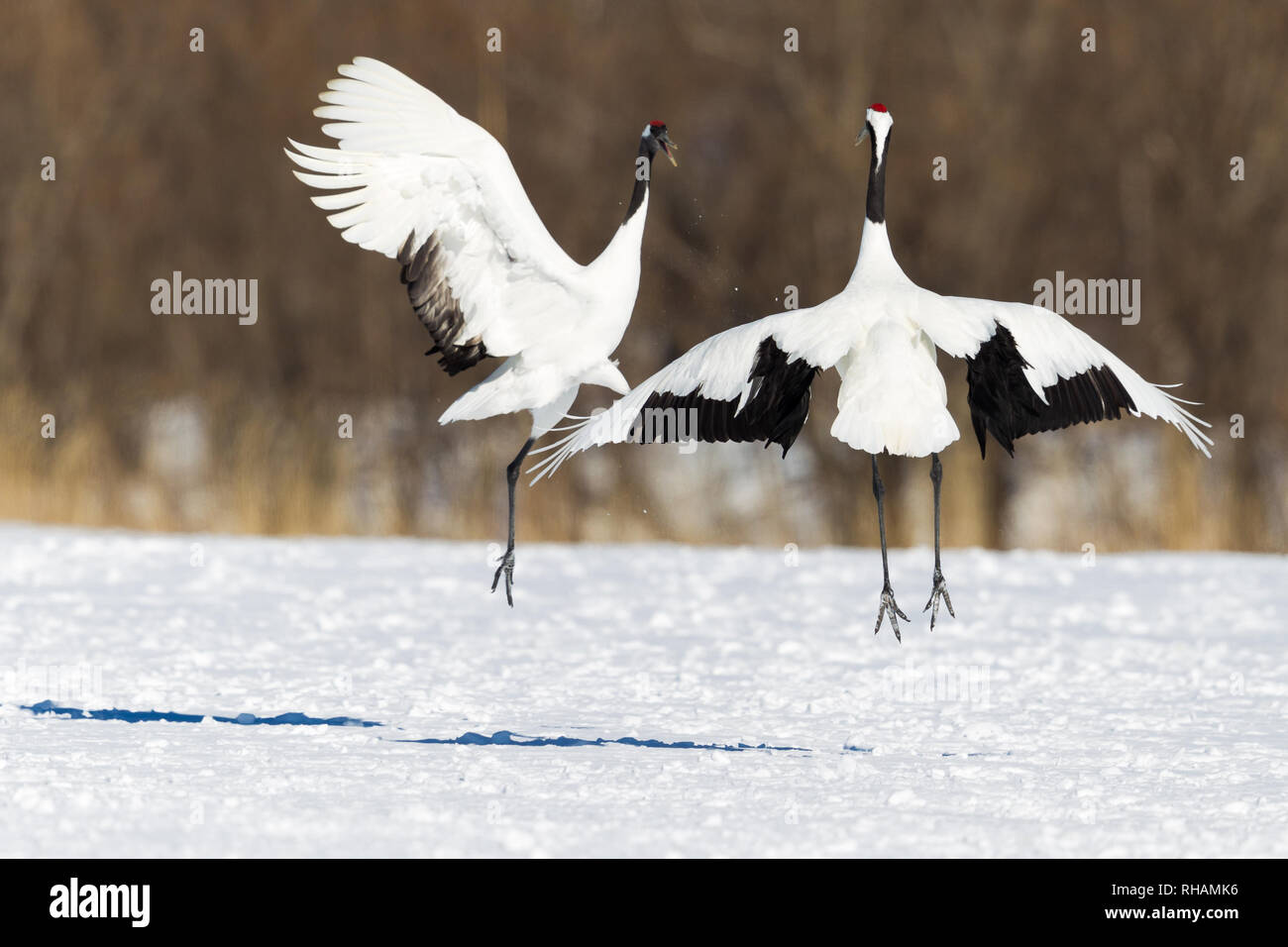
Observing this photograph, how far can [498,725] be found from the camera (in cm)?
754

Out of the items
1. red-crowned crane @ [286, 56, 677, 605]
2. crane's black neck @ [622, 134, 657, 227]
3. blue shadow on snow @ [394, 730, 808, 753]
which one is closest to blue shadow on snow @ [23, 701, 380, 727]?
blue shadow on snow @ [394, 730, 808, 753]

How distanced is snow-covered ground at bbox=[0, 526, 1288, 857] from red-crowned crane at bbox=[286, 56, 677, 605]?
111 centimetres

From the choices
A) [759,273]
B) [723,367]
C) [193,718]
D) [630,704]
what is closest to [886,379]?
[723,367]

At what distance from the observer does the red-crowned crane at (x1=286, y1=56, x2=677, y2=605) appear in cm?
675

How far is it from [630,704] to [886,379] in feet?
7.70

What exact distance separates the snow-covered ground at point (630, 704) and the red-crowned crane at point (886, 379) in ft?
2.96

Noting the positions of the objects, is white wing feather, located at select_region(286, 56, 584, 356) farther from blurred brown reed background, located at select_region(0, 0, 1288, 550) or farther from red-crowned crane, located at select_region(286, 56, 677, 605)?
blurred brown reed background, located at select_region(0, 0, 1288, 550)

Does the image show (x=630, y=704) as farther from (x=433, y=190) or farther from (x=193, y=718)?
(x=433, y=190)

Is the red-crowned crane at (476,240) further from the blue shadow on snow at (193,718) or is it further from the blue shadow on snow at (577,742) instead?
the blue shadow on snow at (193,718)

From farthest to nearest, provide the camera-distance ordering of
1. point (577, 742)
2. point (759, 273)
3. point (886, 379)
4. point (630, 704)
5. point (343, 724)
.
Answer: point (759, 273)
point (630, 704)
point (343, 724)
point (577, 742)
point (886, 379)

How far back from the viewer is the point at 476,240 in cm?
689

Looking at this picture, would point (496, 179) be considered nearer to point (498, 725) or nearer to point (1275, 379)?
point (498, 725)

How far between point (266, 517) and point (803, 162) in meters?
5.21

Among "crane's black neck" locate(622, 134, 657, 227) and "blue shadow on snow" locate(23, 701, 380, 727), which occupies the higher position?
"crane's black neck" locate(622, 134, 657, 227)
